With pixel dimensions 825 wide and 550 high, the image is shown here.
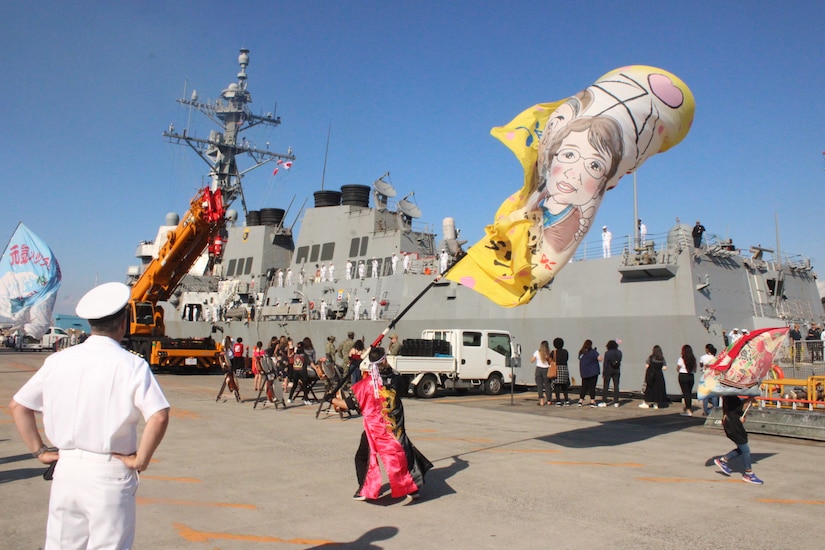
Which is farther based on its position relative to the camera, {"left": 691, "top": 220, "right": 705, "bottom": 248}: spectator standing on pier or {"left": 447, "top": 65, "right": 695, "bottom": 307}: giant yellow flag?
{"left": 691, "top": 220, "right": 705, "bottom": 248}: spectator standing on pier

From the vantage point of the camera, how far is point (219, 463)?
7.06 meters

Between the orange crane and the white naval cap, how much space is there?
18.9m

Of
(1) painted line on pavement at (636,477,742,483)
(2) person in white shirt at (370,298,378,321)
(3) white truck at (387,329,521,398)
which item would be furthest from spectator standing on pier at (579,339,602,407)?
(2) person in white shirt at (370,298,378,321)

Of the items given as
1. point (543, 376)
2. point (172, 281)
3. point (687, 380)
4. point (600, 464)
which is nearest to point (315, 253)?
point (172, 281)

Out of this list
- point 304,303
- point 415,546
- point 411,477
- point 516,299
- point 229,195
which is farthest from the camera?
point 229,195

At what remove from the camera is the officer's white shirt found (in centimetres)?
262

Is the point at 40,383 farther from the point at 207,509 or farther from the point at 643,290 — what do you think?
the point at 643,290

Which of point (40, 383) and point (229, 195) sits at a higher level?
point (229, 195)

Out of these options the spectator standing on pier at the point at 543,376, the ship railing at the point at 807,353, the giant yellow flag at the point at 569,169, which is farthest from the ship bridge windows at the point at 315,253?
the giant yellow flag at the point at 569,169

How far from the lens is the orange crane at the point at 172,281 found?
2141 cm

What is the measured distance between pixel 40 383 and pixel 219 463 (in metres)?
4.65

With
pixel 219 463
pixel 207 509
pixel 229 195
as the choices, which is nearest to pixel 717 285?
pixel 219 463

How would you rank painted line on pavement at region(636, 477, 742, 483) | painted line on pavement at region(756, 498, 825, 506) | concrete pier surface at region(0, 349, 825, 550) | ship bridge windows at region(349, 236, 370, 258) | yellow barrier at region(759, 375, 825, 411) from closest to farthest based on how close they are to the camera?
concrete pier surface at region(0, 349, 825, 550) → painted line on pavement at region(756, 498, 825, 506) → painted line on pavement at region(636, 477, 742, 483) → yellow barrier at region(759, 375, 825, 411) → ship bridge windows at region(349, 236, 370, 258)

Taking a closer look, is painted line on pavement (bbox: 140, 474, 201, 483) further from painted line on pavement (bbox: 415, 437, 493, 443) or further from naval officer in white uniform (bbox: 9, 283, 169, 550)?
naval officer in white uniform (bbox: 9, 283, 169, 550)
